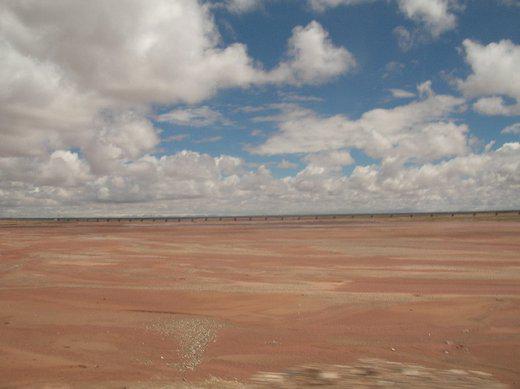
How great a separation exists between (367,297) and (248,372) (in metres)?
6.56

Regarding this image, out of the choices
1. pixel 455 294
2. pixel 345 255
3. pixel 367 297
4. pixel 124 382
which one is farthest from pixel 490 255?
pixel 124 382

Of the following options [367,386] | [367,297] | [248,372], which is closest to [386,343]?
[367,386]

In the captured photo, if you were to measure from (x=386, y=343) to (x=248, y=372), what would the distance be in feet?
10.7

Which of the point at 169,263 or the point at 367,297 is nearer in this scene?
the point at 367,297

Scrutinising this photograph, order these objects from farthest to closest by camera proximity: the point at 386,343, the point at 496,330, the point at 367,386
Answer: the point at 496,330 → the point at 386,343 → the point at 367,386

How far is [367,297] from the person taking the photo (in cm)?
1253

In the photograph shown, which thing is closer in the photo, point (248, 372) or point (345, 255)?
point (248, 372)

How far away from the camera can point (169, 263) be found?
2127 centimetres

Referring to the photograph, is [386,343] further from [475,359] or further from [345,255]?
[345,255]

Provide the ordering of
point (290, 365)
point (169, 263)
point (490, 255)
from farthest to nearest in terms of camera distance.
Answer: point (490, 255) → point (169, 263) → point (290, 365)

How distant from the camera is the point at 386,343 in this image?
28.0 feet

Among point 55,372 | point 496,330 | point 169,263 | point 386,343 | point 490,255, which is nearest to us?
point 55,372

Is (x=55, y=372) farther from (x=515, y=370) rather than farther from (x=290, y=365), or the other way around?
(x=515, y=370)

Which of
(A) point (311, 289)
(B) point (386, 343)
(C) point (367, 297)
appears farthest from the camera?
(A) point (311, 289)
